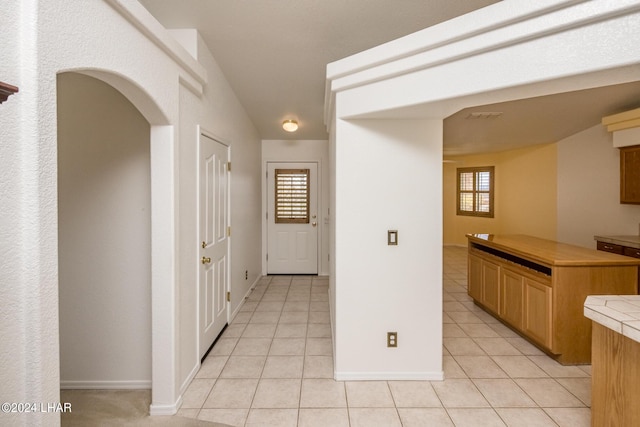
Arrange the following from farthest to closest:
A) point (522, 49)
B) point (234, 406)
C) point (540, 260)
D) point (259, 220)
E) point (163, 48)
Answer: point (259, 220), point (540, 260), point (234, 406), point (163, 48), point (522, 49)

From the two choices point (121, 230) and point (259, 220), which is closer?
point (121, 230)

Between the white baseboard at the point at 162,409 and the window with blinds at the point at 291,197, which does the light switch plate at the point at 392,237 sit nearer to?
the white baseboard at the point at 162,409

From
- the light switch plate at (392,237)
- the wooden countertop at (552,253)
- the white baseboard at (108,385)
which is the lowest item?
the white baseboard at (108,385)

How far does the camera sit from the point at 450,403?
7.29ft

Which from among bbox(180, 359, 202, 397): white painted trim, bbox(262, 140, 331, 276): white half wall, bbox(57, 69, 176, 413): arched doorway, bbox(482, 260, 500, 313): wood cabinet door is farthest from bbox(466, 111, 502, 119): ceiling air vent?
bbox(180, 359, 202, 397): white painted trim

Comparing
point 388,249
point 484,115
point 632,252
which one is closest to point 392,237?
point 388,249

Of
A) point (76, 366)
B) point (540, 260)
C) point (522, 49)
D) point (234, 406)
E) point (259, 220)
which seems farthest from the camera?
point (259, 220)

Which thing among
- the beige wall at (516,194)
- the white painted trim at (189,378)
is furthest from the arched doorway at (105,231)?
the beige wall at (516,194)

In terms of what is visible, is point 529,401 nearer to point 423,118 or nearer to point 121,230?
point 423,118

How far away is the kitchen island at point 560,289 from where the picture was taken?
2.66 metres

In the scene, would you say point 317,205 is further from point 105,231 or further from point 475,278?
point 105,231

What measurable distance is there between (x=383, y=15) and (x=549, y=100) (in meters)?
2.58

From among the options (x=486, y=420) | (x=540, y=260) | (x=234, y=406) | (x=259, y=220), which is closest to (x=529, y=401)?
(x=486, y=420)

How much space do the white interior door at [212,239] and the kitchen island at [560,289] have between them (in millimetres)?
2870
